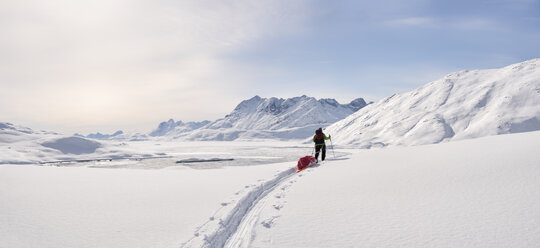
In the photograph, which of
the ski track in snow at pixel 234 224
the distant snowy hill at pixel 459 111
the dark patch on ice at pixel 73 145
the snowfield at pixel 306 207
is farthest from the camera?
the distant snowy hill at pixel 459 111

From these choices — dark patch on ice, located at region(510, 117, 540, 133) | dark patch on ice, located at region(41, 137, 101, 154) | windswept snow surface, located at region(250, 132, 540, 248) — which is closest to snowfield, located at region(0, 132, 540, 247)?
windswept snow surface, located at region(250, 132, 540, 248)

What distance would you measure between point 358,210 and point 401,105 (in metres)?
140

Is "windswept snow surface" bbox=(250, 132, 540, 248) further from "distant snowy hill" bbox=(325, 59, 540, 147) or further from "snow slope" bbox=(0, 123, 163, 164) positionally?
"distant snowy hill" bbox=(325, 59, 540, 147)

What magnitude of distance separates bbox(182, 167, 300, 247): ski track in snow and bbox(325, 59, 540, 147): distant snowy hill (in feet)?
290

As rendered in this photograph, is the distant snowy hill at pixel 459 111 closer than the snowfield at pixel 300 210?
No

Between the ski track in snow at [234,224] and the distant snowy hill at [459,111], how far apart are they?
88.3 metres

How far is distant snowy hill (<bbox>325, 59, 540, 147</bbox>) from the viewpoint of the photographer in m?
80.9

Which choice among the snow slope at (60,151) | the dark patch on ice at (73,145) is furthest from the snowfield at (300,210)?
the dark patch on ice at (73,145)

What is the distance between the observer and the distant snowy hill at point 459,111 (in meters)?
80.9

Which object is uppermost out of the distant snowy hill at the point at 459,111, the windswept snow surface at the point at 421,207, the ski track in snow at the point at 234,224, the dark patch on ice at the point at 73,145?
the distant snowy hill at the point at 459,111

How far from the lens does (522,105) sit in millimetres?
84938

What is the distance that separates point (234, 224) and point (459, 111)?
115725mm

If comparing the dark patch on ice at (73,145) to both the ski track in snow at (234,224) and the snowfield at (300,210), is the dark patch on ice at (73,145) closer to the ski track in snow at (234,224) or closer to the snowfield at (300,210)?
the snowfield at (300,210)

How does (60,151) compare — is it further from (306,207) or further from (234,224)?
(306,207)
